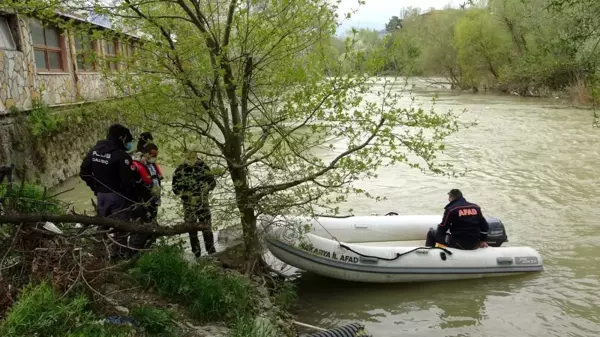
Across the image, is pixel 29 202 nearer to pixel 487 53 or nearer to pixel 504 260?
pixel 504 260

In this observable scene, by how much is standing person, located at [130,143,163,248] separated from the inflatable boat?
122cm

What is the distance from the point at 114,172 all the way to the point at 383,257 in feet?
10.8

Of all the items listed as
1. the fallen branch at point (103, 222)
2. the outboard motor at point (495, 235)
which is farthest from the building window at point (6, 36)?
the outboard motor at point (495, 235)

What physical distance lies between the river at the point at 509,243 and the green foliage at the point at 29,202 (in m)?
2.88

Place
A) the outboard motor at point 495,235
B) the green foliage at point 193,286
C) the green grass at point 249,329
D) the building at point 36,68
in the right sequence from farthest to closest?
the building at point 36,68 < the outboard motor at point 495,235 < the green foliage at point 193,286 < the green grass at point 249,329

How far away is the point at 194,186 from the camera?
493 cm

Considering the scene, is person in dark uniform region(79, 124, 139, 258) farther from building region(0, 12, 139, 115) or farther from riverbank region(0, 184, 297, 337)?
building region(0, 12, 139, 115)

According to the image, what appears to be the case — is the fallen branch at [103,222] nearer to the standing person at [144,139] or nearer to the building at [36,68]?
the standing person at [144,139]

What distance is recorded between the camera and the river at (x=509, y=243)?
5.55m

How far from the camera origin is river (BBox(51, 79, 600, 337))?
555cm

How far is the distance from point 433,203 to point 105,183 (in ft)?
22.6

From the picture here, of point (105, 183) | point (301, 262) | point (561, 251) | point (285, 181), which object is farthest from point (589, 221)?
point (105, 183)

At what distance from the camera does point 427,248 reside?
6395 mm

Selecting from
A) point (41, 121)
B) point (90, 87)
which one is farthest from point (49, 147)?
point (90, 87)
